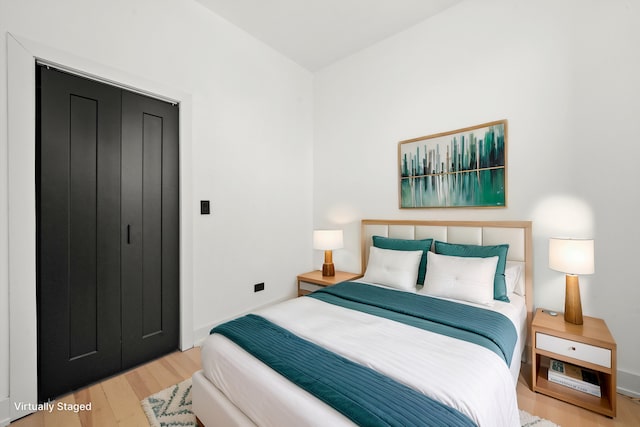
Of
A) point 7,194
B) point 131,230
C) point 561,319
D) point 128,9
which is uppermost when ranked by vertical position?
point 128,9

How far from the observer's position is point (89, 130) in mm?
1927

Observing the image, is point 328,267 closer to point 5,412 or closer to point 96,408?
point 96,408

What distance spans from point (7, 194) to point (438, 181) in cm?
318

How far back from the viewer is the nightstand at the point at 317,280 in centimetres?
303

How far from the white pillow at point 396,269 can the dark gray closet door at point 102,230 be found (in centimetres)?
179

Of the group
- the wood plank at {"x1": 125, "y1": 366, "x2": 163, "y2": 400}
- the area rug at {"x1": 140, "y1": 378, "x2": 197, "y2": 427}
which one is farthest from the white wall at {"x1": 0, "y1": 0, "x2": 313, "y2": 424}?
the area rug at {"x1": 140, "y1": 378, "x2": 197, "y2": 427}

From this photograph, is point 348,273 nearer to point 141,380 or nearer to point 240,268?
point 240,268

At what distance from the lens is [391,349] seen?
4.35ft

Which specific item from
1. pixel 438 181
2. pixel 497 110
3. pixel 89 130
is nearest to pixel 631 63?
pixel 497 110

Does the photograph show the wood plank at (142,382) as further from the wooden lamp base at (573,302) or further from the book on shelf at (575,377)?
the wooden lamp base at (573,302)

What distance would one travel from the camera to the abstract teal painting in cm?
234

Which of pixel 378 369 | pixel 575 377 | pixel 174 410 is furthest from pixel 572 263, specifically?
pixel 174 410

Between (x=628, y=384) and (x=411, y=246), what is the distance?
1646mm

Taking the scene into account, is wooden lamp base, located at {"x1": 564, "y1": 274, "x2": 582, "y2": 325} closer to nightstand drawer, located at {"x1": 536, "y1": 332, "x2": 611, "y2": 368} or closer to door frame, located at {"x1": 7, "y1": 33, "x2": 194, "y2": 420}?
nightstand drawer, located at {"x1": 536, "y1": 332, "x2": 611, "y2": 368}
